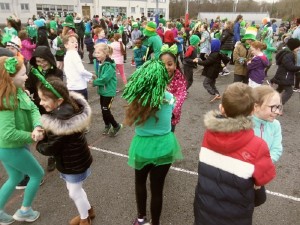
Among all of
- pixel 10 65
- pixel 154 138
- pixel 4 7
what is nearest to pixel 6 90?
pixel 10 65

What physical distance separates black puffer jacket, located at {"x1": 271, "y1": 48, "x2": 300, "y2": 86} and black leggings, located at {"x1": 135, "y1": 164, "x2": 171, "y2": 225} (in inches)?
181

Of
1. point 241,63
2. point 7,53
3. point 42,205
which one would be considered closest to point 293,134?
point 241,63

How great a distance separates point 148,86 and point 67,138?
0.90 meters

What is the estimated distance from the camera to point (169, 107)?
252 cm

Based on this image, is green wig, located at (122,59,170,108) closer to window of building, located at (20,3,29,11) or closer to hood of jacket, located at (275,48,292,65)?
hood of jacket, located at (275,48,292,65)

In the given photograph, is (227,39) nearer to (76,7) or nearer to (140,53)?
(140,53)

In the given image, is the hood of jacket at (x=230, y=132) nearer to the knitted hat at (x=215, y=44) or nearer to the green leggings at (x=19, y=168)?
the green leggings at (x=19, y=168)

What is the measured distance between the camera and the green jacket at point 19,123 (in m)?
2.49

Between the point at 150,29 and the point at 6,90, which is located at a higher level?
the point at 150,29

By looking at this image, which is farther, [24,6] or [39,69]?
[24,6]

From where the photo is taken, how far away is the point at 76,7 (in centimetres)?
4462

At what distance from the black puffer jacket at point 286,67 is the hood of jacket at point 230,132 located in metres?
4.74

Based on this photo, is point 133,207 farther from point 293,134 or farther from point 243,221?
point 293,134

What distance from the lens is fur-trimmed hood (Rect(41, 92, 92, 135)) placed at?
2.34 metres
